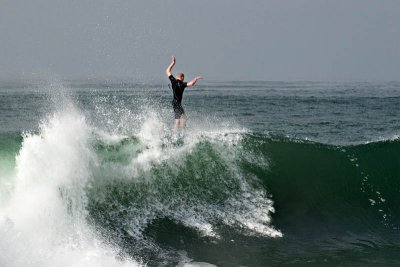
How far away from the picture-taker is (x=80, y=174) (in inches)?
388

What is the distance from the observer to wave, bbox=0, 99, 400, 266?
334 inches

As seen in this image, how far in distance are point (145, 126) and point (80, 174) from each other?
3.96 m

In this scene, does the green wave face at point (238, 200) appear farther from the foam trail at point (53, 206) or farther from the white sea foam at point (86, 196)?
the foam trail at point (53, 206)

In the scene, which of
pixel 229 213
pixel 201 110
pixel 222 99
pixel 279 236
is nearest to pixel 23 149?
pixel 229 213

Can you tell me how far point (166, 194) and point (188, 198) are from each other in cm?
50

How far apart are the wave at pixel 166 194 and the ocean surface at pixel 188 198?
30 mm

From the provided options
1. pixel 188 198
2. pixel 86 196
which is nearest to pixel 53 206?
pixel 86 196

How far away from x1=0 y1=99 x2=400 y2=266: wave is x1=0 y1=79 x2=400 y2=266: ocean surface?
0.10ft

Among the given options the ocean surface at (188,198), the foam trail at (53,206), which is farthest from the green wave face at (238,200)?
the foam trail at (53,206)

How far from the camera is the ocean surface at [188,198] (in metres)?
8.59

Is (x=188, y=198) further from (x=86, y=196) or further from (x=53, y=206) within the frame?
(x=53, y=206)

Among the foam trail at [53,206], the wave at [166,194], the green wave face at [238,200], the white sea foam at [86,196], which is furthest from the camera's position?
the green wave face at [238,200]

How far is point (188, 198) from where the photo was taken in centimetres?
1107

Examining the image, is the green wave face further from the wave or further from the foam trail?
the foam trail
